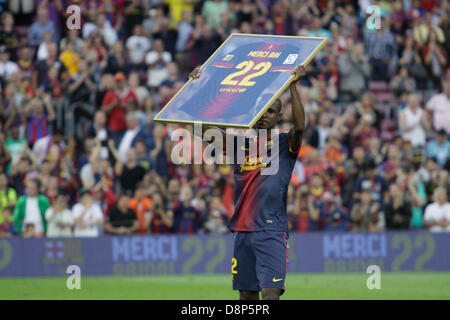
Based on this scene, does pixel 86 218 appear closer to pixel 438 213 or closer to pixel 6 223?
pixel 6 223

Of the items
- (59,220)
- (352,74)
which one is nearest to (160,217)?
(59,220)

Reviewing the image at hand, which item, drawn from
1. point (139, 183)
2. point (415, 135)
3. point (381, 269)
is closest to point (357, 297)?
point (381, 269)

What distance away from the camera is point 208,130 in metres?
10.1

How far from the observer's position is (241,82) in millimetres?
9945

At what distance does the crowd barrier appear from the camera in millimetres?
19000

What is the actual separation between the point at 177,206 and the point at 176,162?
1.35 m

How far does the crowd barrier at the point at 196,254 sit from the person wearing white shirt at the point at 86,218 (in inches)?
14.8

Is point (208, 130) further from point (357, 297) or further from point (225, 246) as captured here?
point (225, 246)

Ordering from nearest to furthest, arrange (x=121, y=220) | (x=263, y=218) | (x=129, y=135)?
1. (x=263, y=218)
2. (x=121, y=220)
3. (x=129, y=135)

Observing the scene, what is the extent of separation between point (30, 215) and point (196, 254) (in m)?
3.45

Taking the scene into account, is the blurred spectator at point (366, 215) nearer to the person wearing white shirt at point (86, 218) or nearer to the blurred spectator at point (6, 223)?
the person wearing white shirt at point (86, 218)

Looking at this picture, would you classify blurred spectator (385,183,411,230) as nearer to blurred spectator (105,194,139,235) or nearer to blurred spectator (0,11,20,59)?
blurred spectator (105,194,139,235)

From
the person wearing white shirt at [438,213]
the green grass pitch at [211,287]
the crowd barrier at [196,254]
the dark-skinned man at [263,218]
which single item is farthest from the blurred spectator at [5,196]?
the dark-skinned man at [263,218]

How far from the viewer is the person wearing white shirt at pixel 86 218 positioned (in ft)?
63.6
